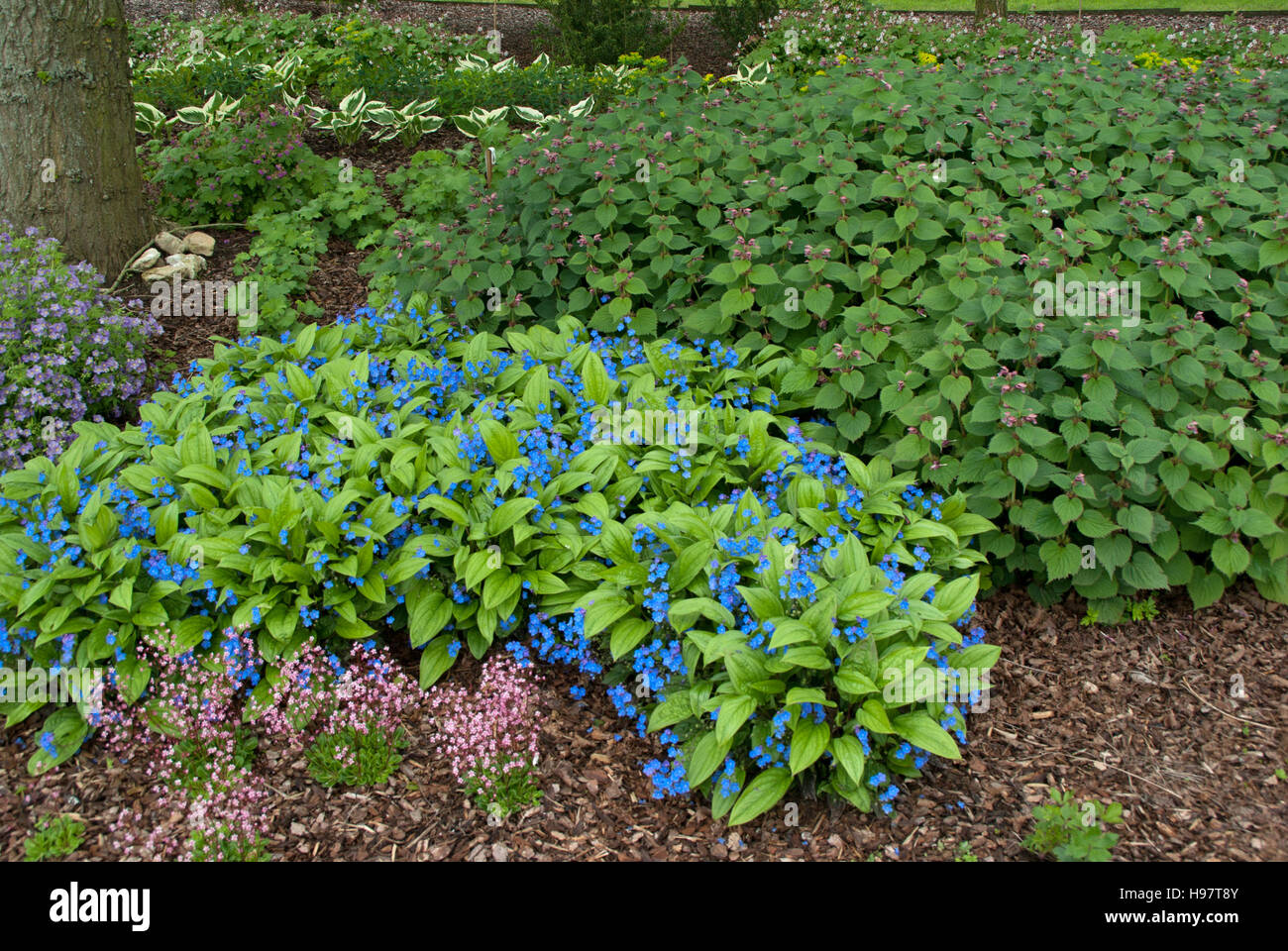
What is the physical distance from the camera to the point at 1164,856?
10.1ft

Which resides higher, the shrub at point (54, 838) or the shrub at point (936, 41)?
the shrub at point (936, 41)

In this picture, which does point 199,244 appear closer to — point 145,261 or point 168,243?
point 168,243

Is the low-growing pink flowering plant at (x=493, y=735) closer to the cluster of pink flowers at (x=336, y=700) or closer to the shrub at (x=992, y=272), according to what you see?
the cluster of pink flowers at (x=336, y=700)

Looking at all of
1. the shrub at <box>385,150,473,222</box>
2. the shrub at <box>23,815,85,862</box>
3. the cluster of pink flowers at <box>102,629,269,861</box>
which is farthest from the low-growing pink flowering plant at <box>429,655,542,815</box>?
the shrub at <box>385,150,473,222</box>

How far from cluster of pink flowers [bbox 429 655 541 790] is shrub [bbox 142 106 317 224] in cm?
457

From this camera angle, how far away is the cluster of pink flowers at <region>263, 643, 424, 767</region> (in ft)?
11.3

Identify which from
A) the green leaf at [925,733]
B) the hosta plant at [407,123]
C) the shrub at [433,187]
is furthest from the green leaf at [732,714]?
the hosta plant at [407,123]

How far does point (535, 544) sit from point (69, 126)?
13.2 ft

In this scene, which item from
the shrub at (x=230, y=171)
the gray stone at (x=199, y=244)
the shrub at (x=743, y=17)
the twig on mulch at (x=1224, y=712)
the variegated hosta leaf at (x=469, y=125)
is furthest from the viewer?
the shrub at (x=743, y=17)

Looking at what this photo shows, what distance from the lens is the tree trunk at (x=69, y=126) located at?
17.8 feet

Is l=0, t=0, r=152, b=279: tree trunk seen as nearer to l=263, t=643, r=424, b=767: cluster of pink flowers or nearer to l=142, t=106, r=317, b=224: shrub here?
l=142, t=106, r=317, b=224: shrub

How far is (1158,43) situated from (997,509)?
8.27m

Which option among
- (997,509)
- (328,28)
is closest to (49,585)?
(997,509)

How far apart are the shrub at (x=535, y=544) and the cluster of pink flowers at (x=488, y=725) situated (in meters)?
0.16
